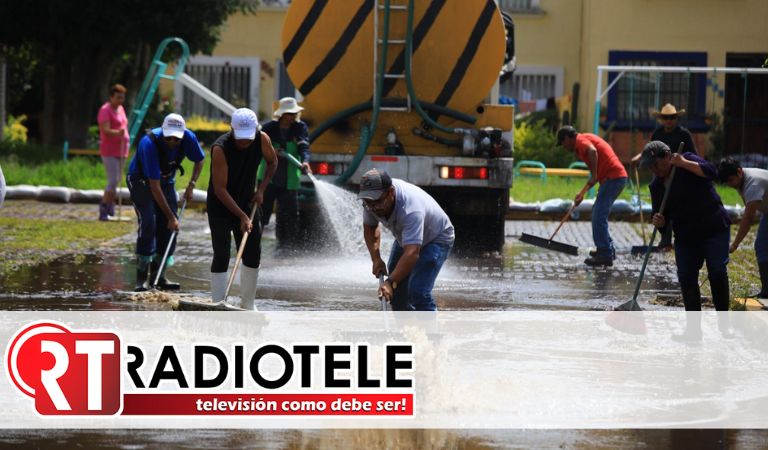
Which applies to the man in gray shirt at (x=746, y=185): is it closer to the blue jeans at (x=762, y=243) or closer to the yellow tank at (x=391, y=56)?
the blue jeans at (x=762, y=243)

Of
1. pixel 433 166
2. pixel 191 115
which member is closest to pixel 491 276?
pixel 433 166

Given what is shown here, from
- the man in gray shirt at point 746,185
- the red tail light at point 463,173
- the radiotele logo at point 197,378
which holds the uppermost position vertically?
the man in gray shirt at point 746,185

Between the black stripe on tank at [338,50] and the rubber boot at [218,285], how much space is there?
14.4 feet

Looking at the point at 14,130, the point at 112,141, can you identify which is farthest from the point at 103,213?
the point at 14,130

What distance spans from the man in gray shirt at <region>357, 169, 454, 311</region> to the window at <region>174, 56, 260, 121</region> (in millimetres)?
21590

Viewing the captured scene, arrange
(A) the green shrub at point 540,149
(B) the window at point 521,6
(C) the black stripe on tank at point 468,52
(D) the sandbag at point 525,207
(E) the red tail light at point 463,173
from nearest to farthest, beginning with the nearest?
(C) the black stripe on tank at point 468,52 → (E) the red tail light at point 463,173 → (D) the sandbag at point 525,207 → (A) the green shrub at point 540,149 → (B) the window at point 521,6

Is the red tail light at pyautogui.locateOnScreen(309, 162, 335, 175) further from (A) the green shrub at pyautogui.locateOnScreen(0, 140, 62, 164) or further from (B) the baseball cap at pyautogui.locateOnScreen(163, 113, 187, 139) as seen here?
(A) the green shrub at pyautogui.locateOnScreen(0, 140, 62, 164)

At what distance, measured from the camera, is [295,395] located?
7.42 m

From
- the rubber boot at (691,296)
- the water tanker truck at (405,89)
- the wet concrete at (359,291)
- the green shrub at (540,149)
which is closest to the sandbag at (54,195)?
the wet concrete at (359,291)

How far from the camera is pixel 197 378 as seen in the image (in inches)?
305

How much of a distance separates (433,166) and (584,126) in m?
14.5

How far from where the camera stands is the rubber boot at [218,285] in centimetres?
1021

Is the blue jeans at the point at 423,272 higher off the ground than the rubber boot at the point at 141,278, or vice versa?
the blue jeans at the point at 423,272

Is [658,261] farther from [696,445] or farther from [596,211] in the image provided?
[696,445]
